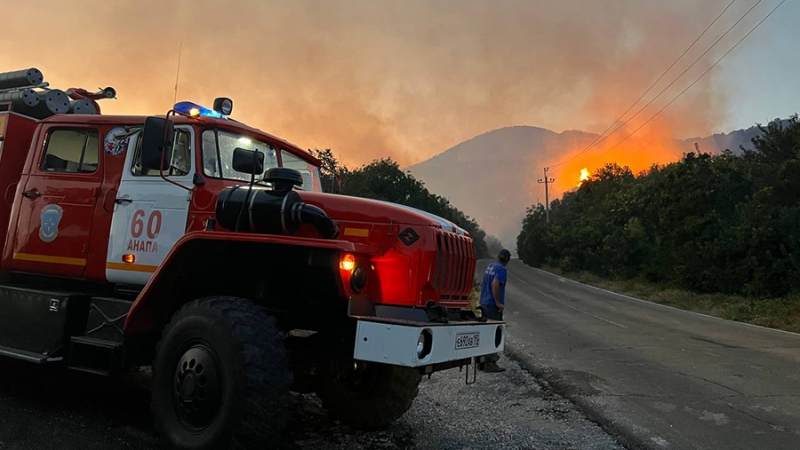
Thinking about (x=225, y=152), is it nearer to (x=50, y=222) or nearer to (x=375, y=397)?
(x=50, y=222)

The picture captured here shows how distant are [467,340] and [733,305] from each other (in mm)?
18924

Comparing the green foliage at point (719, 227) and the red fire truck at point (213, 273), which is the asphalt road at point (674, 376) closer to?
the red fire truck at point (213, 273)

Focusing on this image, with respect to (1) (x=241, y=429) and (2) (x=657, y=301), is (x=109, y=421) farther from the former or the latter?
(2) (x=657, y=301)

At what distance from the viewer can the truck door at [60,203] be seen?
4648 mm

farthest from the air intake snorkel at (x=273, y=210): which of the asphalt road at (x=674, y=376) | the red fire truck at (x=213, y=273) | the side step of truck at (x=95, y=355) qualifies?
the asphalt road at (x=674, y=376)

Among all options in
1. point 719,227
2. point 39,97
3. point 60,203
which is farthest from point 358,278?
point 719,227

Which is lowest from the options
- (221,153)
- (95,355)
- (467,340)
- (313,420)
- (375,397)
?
(313,420)

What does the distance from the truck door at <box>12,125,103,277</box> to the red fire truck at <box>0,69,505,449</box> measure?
15mm

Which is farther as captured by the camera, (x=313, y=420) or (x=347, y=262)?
(x=313, y=420)

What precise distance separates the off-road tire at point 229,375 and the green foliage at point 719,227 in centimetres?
2112

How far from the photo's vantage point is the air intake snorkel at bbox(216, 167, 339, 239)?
3.54 meters

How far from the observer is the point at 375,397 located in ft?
15.2

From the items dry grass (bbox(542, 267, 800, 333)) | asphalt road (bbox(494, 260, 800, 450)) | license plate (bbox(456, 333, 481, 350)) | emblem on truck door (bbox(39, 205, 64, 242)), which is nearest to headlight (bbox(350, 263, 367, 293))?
license plate (bbox(456, 333, 481, 350))

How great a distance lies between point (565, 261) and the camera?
4666 centimetres
